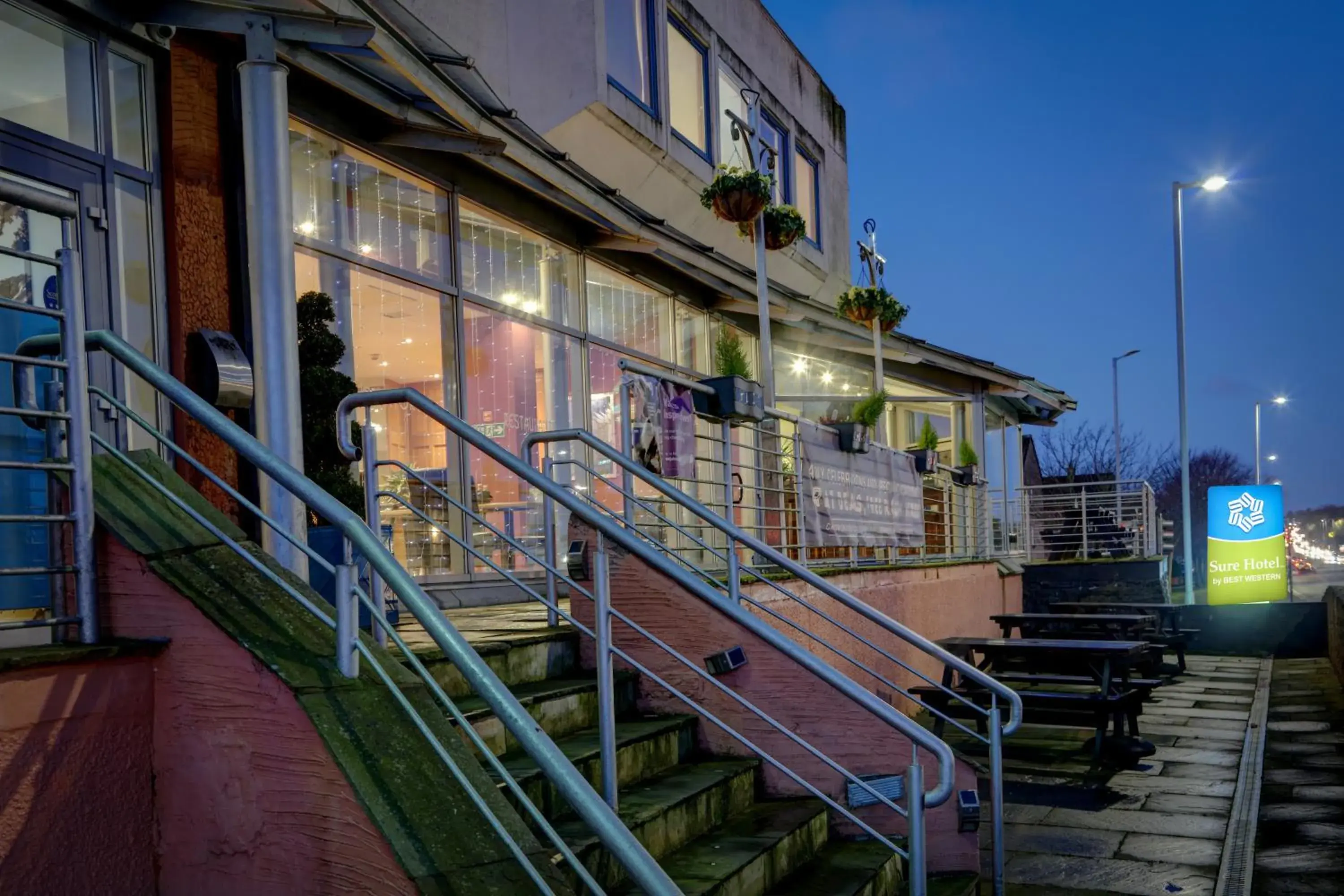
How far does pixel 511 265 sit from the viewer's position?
10156 mm

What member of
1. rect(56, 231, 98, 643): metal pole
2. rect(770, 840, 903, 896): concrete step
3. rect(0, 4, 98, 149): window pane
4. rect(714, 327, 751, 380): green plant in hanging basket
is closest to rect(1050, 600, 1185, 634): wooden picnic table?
rect(714, 327, 751, 380): green plant in hanging basket

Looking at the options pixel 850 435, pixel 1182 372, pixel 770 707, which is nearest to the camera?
pixel 770 707

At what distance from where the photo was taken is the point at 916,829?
12.6 ft

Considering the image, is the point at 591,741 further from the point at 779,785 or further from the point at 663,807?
the point at 779,785

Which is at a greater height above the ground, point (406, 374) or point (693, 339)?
point (693, 339)

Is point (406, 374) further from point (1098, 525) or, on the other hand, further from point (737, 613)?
point (1098, 525)

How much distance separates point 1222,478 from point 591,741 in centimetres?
6788

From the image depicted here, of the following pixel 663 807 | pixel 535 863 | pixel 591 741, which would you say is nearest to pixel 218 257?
pixel 591 741

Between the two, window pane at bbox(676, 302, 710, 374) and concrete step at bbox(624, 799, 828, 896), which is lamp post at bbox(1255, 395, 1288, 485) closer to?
window pane at bbox(676, 302, 710, 374)

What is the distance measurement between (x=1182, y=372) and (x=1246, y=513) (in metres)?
4.27

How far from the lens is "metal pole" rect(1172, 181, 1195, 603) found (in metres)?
20.4

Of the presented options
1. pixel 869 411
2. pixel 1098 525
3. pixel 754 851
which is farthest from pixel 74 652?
pixel 1098 525

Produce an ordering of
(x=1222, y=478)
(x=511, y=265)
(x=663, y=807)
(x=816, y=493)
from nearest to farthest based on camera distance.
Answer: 1. (x=663, y=807)
2. (x=816, y=493)
3. (x=511, y=265)
4. (x=1222, y=478)

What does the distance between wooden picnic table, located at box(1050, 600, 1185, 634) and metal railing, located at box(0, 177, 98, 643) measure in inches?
558
